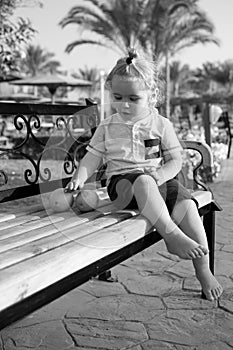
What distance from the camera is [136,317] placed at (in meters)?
2.45

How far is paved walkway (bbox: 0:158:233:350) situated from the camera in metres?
2.20

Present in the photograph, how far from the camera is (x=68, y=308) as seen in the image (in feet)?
8.53

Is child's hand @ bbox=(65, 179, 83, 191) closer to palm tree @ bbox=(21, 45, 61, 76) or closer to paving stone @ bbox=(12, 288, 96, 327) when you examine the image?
paving stone @ bbox=(12, 288, 96, 327)

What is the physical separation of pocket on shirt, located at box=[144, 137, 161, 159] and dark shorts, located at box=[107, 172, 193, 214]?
0.52 feet

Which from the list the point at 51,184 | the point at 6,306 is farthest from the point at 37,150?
the point at 6,306

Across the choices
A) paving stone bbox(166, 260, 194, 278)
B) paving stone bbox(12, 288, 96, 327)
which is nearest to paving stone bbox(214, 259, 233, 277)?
paving stone bbox(166, 260, 194, 278)

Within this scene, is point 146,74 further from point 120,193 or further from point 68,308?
point 68,308

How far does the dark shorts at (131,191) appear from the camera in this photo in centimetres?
233

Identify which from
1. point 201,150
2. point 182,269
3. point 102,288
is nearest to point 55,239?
point 102,288

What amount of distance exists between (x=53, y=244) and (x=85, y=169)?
2.52ft

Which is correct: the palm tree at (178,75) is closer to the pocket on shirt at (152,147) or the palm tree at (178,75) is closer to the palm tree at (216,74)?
the palm tree at (216,74)

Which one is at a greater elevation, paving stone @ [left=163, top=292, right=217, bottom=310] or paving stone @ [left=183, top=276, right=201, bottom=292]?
paving stone @ [left=163, top=292, right=217, bottom=310]

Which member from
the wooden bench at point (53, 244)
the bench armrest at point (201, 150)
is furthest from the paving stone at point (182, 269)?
the bench armrest at point (201, 150)

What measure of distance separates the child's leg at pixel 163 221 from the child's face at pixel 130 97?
393 millimetres
